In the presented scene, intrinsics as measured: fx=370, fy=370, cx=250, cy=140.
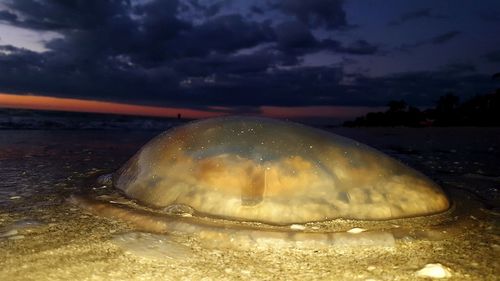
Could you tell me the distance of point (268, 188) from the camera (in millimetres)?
2002

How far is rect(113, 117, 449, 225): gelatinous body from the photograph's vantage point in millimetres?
1983

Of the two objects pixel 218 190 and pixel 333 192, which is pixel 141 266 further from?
pixel 333 192

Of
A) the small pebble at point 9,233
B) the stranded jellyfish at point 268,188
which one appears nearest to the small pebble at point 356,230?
the stranded jellyfish at point 268,188

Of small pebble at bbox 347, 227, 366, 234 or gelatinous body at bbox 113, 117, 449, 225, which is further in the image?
gelatinous body at bbox 113, 117, 449, 225

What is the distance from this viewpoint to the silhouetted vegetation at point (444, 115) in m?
22.1

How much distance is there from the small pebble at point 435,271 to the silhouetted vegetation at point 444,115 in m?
22.3

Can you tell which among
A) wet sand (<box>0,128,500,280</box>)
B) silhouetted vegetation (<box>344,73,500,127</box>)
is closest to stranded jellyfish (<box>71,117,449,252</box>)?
wet sand (<box>0,128,500,280</box>)

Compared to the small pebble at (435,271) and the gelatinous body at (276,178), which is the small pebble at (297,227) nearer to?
the gelatinous body at (276,178)

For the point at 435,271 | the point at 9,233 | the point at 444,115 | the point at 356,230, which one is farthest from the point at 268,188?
the point at 444,115

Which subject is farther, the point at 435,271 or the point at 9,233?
the point at 9,233

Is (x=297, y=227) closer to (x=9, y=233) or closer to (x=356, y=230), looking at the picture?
(x=356, y=230)

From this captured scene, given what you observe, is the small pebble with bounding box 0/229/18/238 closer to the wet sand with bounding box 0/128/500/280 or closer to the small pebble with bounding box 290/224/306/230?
the wet sand with bounding box 0/128/500/280

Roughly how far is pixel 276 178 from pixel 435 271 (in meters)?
0.87

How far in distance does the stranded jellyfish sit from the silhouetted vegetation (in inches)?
856
